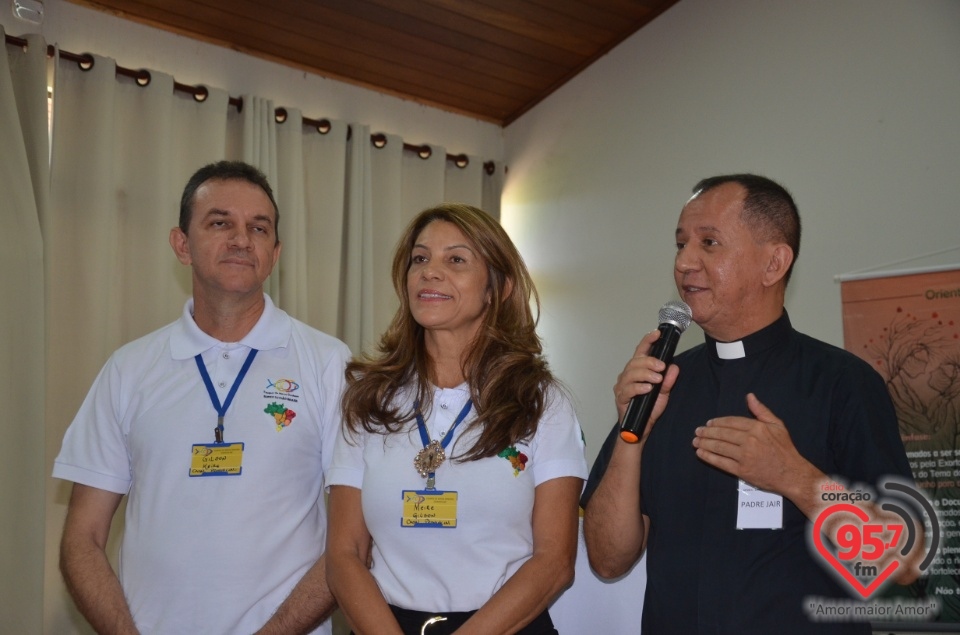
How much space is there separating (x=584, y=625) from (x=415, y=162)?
400 centimetres

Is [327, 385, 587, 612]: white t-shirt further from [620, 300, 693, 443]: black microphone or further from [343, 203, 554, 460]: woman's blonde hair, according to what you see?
[620, 300, 693, 443]: black microphone

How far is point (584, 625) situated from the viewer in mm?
2162

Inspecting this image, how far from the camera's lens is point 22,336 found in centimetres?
396

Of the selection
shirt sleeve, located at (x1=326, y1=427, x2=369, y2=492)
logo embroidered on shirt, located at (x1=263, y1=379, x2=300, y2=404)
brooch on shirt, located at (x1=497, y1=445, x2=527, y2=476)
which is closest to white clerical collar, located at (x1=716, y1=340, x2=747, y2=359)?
brooch on shirt, located at (x1=497, y1=445, x2=527, y2=476)

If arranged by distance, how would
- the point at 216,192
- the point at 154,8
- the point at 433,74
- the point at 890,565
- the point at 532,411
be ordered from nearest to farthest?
the point at 890,565, the point at 532,411, the point at 216,192, the point at 154,8, the point at 433,74

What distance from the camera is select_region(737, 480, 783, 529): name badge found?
1.78 meters

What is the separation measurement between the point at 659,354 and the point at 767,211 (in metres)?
0.48

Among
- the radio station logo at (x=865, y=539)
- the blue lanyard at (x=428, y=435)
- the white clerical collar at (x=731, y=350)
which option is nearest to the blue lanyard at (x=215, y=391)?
the blue lanyard at (x=428, y=435)

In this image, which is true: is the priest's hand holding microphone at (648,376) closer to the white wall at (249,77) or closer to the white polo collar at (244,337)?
the white polo collar at (244,337)

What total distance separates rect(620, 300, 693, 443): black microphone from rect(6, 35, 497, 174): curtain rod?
3.63 metres

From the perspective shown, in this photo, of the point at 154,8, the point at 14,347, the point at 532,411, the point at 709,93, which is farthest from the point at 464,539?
the point at 154,8

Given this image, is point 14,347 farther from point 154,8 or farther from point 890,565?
point 890,565

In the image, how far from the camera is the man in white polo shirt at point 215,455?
7.13 feet

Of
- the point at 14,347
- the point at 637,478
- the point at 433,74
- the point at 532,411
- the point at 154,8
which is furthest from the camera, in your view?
the point at 433,74
